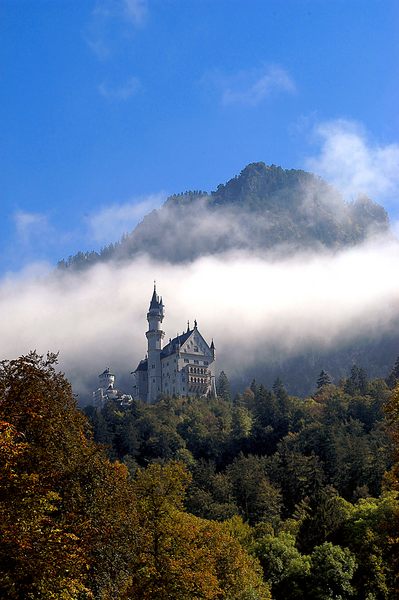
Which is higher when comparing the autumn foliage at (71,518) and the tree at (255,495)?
the tree at (255,495)

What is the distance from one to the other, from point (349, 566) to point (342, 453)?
3815 cm

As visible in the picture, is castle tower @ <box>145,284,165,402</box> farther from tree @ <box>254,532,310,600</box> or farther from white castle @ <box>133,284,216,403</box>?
tree @ <box>254,532,310,600</box>

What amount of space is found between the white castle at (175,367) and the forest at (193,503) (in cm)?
6000

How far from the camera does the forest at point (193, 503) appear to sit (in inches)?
897

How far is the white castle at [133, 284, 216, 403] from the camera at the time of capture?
600ft

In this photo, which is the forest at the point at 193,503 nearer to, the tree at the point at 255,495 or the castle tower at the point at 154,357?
the tree at the point at 255,495

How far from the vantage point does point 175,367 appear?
183500 mm

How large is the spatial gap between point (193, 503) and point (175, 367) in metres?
107

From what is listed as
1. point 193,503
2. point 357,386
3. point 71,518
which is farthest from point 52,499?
point 357,386

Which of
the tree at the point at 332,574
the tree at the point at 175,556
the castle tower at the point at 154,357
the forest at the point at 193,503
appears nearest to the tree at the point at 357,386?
the forest at the point at 193,503

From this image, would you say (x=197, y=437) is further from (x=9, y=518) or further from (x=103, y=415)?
(x=9, y=518)

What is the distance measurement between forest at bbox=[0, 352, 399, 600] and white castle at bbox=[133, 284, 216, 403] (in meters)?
60.0

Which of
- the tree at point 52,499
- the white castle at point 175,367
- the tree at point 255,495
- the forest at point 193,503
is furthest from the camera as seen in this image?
the white castle at point 175,367

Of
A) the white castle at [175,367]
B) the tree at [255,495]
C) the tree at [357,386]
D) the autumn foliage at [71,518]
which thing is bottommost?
the autumn foliage at [71,518]
